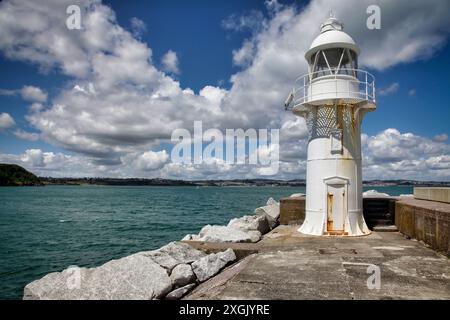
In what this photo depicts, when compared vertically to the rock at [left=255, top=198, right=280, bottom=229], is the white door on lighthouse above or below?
above

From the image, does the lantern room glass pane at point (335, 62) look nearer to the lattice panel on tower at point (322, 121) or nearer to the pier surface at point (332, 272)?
the lattice panel on tower at point (322, 121)

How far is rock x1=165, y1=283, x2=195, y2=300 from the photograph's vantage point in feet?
23.0

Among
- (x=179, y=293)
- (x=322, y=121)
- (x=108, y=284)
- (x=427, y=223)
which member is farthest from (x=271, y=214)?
(x=108, y=284)

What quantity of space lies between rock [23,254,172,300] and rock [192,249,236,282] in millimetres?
880

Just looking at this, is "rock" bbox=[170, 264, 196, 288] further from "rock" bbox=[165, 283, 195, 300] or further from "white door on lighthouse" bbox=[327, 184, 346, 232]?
"white door on lighthouse" bbox=[327, 184, 346, 232]

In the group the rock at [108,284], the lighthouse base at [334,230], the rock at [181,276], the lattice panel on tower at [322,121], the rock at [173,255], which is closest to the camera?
the rock at [108,284]

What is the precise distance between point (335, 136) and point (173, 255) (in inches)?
272

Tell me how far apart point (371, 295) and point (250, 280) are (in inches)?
84.7

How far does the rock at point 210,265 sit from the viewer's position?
792 cm

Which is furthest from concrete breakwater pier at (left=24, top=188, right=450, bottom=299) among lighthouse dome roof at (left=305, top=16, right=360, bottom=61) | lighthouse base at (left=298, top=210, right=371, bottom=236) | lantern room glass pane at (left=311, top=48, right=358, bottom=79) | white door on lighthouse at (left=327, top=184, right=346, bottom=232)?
lighthouse dome roof at (left=305, top=16, right=360, bottom=61)

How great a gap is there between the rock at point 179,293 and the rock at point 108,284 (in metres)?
0.12

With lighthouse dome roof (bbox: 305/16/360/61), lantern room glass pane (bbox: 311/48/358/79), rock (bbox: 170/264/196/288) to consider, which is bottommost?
rock (bbox: 170/264/196/288)

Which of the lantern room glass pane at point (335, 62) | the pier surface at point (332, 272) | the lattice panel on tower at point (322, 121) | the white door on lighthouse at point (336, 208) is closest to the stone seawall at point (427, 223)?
the pier surface at point (332, 272)
